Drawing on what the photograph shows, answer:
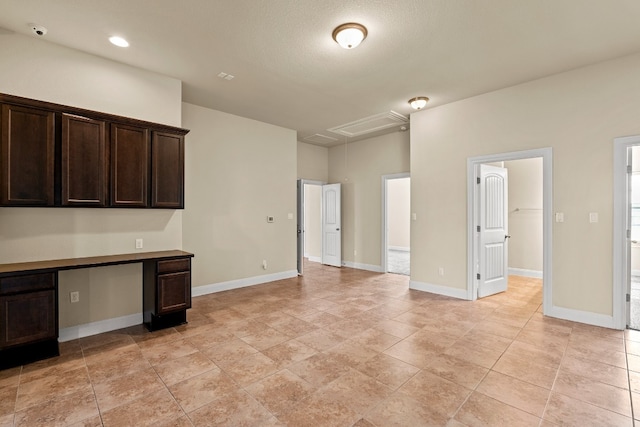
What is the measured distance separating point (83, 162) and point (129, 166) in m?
0.42

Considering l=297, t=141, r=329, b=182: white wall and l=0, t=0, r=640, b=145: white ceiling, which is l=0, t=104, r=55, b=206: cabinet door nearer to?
l=0, t=0, r=640, b=145: white ceiling

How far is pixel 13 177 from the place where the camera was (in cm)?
280

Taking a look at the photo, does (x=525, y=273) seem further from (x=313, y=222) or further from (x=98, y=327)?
(x=98, y=327)

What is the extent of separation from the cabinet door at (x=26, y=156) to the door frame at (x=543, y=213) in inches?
209

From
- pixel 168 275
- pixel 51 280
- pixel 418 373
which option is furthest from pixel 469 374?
pixel 51 280

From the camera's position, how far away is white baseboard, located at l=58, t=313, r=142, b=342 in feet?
10.5

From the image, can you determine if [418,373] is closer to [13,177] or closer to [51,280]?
[51,280]

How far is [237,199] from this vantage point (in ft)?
17.7

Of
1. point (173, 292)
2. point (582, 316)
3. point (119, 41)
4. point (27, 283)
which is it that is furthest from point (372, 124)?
point (27, 283)

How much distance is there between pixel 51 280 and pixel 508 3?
4.78 m

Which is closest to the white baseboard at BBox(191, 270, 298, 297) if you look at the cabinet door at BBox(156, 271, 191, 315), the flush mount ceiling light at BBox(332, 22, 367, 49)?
the cabinet door at BBox(156, 271, 191, 315)

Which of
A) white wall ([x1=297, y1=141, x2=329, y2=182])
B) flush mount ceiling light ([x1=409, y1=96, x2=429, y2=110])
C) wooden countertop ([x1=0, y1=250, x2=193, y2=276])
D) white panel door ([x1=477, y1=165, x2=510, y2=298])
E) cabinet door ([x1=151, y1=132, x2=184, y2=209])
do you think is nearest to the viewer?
wooden countertop ([x1=0, y1=250, x2=193, y2=276])

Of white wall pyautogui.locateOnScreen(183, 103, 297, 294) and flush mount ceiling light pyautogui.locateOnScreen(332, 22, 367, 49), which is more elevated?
flush mount ceiling light pyautogui.locateOnScreen(332, 22, 367, 49)

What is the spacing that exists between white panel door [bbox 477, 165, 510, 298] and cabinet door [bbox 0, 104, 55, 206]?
18.1 feet
